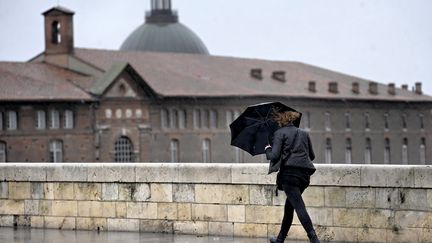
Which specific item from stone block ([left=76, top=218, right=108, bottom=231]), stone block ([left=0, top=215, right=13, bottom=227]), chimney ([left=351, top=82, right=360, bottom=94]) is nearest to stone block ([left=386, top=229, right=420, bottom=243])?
stone block ([left=76, top=218, right=108, bottom=231])

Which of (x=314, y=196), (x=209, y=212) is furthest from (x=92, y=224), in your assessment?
(x=314, y=196)

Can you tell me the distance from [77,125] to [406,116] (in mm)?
36095

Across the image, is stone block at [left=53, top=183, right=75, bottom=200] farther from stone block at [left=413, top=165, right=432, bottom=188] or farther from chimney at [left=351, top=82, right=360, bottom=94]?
chimney at [left=351, top=82, right=360, bottom=94]

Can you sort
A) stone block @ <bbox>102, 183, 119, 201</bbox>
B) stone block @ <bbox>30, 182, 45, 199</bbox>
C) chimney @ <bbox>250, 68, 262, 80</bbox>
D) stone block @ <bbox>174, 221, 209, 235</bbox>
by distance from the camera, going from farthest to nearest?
chimney @ <bbox>250, 68, 262, 80</bbox> → stone block @ <bbox>30, 182, 45, 199</bbox> → stone block @ <bbox>102, 183, 119, 201</bbox> → stone block @ <bbox>174, 221, 209, 235</bbox>

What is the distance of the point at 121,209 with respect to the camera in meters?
19.1

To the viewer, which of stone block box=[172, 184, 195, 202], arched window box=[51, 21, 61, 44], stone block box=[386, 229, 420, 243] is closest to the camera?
stone block box=[386, 229, 420, 243]

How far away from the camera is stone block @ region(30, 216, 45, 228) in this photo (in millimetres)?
19875

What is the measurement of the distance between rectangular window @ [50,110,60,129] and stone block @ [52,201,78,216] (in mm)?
61752

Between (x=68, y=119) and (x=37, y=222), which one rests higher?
(x=68, y=119)

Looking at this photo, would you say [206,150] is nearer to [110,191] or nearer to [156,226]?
[110,191]

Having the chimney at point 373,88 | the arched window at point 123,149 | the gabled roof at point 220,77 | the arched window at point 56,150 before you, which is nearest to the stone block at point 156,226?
the arched window at point 56,150

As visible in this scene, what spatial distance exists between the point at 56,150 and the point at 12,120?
3295 mm

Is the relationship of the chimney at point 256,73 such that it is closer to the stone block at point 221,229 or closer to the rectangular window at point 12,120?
the rectangular window at point 12,120

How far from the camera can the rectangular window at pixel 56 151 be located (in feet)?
266
